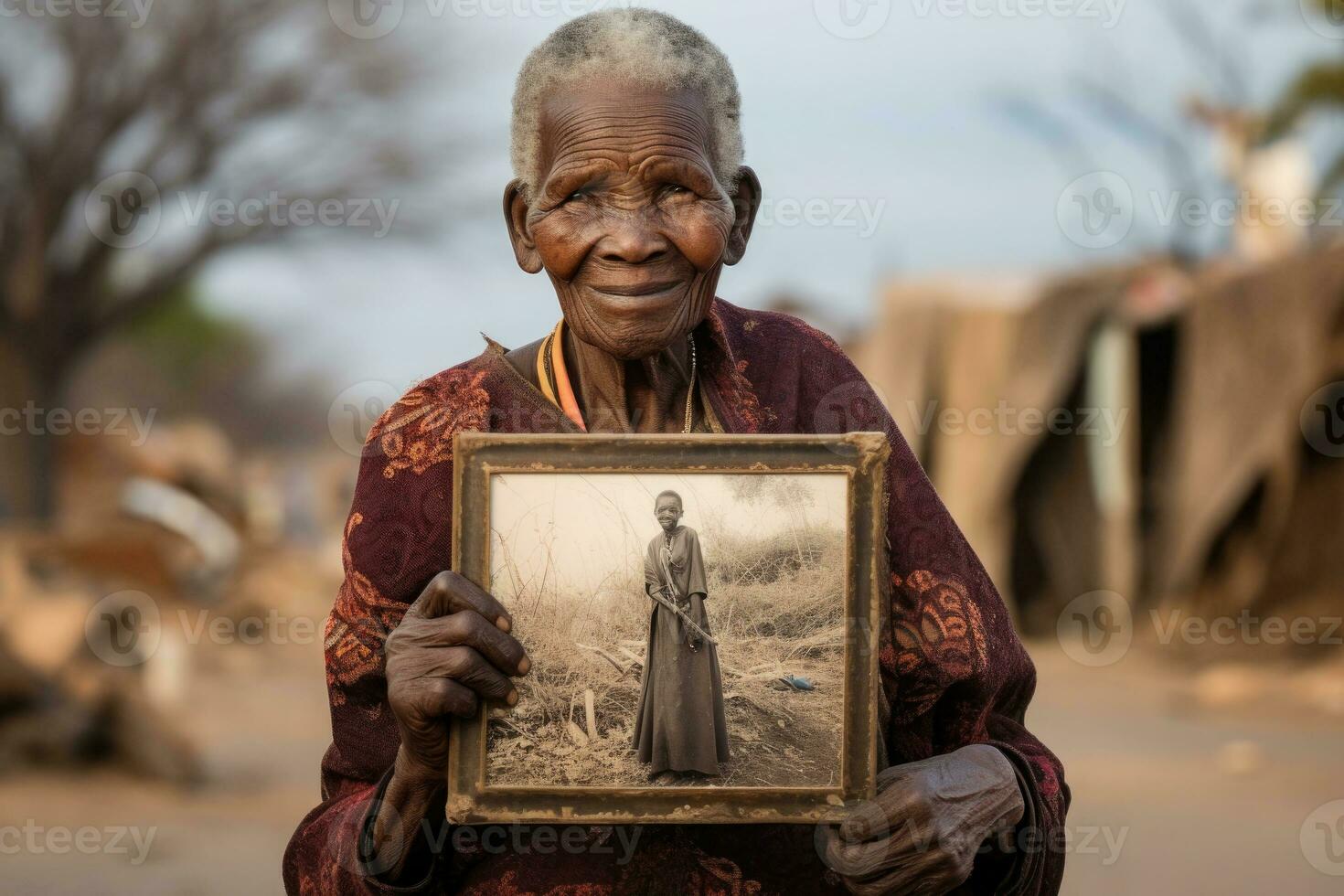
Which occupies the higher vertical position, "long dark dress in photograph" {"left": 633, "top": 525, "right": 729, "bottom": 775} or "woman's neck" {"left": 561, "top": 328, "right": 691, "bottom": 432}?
"woman's neck" {"left": 561, "top": 328, "right": 691, "bottom": 432}

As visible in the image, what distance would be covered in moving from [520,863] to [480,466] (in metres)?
0.65

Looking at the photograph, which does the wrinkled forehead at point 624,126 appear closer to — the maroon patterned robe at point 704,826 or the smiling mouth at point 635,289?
the smiling mouth at point 635,289

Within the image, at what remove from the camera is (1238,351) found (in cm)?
1131

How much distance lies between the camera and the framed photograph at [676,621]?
6.41ft

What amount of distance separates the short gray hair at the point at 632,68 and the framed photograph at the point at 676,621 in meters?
0.47

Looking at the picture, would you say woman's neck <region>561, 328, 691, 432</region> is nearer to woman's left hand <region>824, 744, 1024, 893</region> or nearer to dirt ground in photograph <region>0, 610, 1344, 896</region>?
woman's left hand <region>824, 744, 1024, 893</region>

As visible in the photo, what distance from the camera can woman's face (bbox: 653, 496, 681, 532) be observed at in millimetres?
1980

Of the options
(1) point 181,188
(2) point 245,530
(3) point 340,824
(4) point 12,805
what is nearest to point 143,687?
(4) point 12,805

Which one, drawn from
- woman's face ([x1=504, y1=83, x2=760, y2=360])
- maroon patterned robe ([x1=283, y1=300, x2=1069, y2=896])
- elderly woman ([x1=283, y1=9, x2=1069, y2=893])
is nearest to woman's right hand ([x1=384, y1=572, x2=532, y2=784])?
elderly woman ([x1=283, y1=9, x2=1069, y2=893])

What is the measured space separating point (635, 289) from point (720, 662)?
53 centimetres

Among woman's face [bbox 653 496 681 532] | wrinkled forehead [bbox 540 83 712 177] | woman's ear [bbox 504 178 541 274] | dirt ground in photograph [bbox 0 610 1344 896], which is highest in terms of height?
wrinkled forehead [bbox 540 83 712 177]

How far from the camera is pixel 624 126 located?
2.06m

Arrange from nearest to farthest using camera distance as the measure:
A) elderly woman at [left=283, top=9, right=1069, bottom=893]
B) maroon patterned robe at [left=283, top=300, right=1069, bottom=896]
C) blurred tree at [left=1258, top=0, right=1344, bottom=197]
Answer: elderly woman at [left=283, top=9, right=1069, bottom=893] < maroon patterned robe at [left=283, top=300, right=1069, bottom=896] < blurred tree at [left=1258, top=0, right=1344, bottom=197]

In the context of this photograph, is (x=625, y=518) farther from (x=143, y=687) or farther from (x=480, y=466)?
(x=143, y=687)
